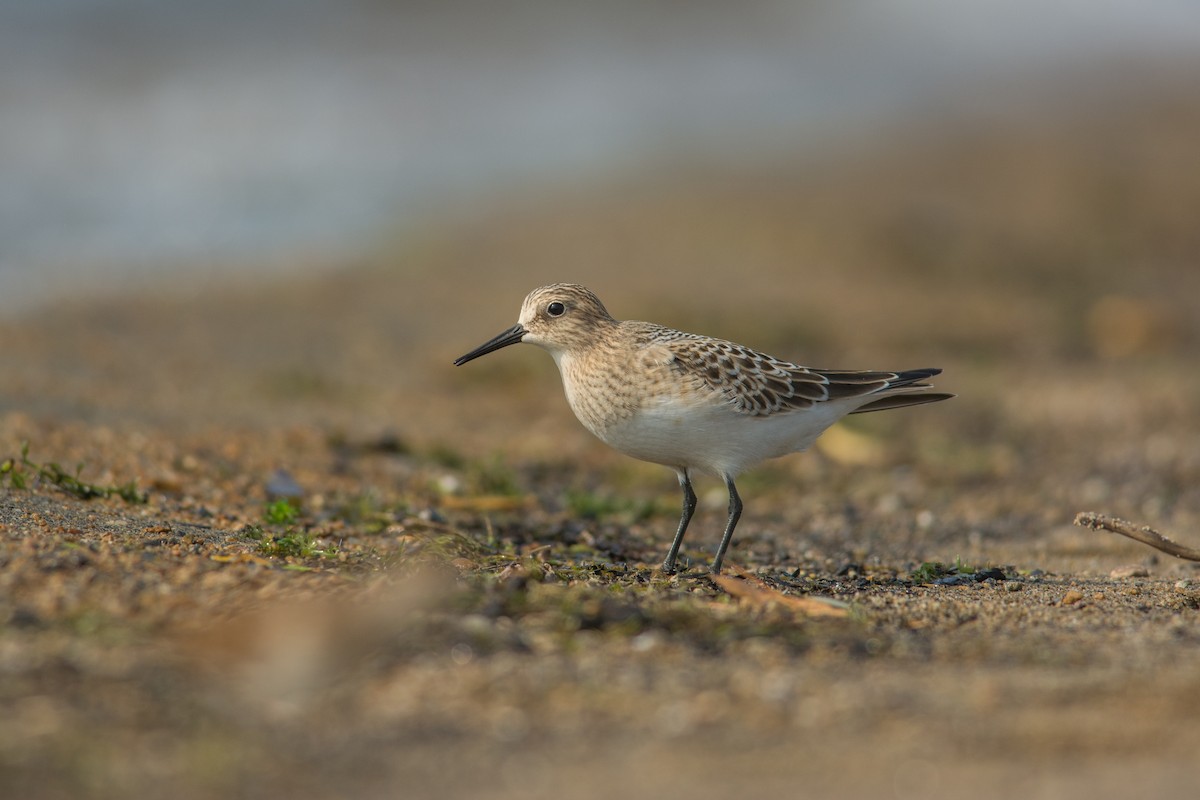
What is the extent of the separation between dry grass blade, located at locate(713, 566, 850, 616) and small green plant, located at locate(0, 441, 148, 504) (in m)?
2.65

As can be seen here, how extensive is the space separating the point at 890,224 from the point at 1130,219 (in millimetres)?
2838

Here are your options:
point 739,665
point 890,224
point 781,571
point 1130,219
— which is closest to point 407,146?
point 890,224

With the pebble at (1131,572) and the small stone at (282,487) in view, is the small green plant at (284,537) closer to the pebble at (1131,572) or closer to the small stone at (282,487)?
the small stone at (282,487)

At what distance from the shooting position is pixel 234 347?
10.4 meters

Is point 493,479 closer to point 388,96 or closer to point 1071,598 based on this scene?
point 1071,598

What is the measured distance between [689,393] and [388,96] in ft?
48.6

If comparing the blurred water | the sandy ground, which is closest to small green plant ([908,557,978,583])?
the sandy ground

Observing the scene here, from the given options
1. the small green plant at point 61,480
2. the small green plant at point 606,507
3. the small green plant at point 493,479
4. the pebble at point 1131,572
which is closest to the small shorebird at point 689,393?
the small green plant at point 606,507

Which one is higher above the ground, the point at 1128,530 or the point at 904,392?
the point at 904,392

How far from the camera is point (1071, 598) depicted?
481 centimetres

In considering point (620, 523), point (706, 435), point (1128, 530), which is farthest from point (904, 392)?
point (620, 523)

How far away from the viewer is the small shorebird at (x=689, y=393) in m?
5.48

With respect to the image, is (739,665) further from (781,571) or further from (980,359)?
(980,359)

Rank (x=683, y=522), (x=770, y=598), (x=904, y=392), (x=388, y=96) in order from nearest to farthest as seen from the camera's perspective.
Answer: (x=770, y=598)
(x=683, y=522)
(x=904, y=392)
(x=388, y=96)
